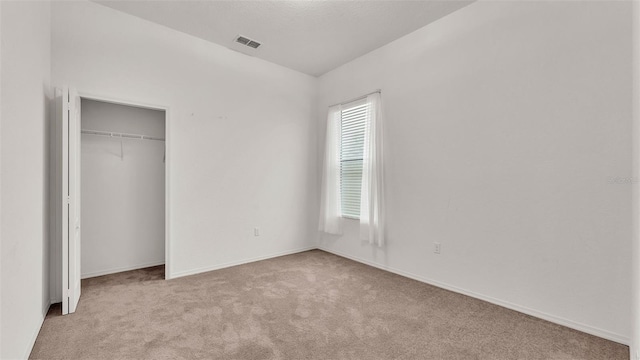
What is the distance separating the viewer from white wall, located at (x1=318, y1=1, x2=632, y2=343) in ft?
6.88

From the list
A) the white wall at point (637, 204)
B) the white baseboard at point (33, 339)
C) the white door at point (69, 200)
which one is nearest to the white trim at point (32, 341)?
the white baseboard at point (33, 339)

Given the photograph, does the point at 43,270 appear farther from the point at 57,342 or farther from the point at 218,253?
the point at 218,253

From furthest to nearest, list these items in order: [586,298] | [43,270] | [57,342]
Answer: [43,270], [586,298], [57,342]

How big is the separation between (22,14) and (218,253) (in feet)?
9.44

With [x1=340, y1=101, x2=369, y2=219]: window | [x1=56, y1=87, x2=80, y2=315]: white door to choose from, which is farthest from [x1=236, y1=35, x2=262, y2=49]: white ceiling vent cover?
[x1=56, y1=87, x2=80, y2=315]: white door

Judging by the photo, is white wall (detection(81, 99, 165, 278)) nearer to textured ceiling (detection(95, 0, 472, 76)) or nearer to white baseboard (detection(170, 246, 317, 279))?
white baseboard (detection(170, 246, 317, 279))

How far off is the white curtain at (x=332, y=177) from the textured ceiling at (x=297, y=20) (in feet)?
3.29

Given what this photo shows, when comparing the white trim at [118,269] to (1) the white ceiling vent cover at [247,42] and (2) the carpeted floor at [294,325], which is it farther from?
(1) the white ceiling vent cover at [247,42]

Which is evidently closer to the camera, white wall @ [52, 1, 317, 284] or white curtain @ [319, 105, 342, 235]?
white wall @ [52, 1, 317, 284]

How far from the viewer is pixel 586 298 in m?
2.18

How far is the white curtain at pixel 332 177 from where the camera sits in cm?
428

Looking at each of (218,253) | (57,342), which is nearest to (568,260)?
(218,253)

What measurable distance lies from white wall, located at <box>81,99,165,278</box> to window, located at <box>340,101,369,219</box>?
2559 millimetres

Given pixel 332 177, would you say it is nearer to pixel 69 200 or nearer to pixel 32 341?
pixel 69 200
